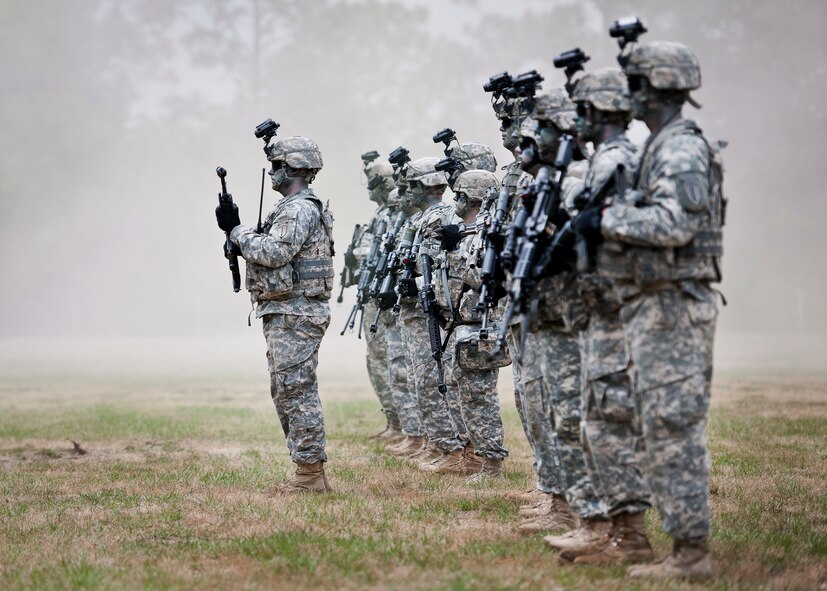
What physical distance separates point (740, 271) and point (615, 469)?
34.4m

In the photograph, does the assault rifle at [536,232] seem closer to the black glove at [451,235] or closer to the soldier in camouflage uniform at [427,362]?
the black glove at [451,235]

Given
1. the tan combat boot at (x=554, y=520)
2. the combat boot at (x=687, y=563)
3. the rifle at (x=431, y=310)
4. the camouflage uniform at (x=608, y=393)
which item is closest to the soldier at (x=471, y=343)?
the rifle at (x=431, y=310)

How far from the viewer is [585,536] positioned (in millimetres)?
5820

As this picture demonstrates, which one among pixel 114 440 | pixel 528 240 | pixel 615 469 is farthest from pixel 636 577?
pixel 114 440

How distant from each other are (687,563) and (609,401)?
0.83 m

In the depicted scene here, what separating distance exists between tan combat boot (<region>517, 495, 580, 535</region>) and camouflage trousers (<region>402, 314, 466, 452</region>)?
9.89ft

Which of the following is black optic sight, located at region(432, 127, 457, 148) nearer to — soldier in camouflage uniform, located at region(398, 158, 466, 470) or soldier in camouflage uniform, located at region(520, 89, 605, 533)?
soldier in camouflage uniform, located at region(398, 158, 466, 470)

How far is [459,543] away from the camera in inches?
243

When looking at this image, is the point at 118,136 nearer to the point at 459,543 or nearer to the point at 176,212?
the point at 176,212

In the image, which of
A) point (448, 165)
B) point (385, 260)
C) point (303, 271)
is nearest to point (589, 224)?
point (303, 271)

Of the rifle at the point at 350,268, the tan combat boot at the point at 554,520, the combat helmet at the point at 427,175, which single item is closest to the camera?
the tan combat boot at the point at 554,520

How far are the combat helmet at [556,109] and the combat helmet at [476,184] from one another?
7.63 ft

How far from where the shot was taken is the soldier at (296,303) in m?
7.98

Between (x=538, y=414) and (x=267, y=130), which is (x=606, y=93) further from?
Answer: (x=267, y=130)
